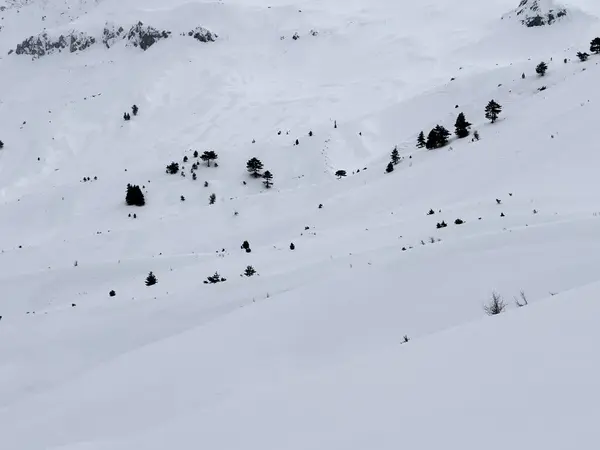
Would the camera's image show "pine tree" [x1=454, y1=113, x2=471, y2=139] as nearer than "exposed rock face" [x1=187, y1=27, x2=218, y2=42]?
Yes

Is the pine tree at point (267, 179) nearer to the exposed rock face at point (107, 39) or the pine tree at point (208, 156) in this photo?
the pine tree at point (208, 156)

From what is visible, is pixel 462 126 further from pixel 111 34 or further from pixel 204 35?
pixel 111 34

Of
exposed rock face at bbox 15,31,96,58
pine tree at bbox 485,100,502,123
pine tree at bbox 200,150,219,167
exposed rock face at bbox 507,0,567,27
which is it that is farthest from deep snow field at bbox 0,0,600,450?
exposed rock face at bbox 15,31,96,58

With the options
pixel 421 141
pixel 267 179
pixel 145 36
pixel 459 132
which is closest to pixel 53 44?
pixel 145 36

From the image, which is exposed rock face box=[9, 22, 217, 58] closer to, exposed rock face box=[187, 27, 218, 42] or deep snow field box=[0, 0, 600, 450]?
exposed rock face box=[187, 27, 218, 42]

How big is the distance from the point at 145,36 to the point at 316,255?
76.1 meters

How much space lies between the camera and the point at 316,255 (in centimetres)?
1853

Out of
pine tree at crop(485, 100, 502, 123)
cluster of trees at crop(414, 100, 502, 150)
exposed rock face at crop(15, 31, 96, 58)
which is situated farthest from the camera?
exposed rock face at crop(15, 31, 96, 58)

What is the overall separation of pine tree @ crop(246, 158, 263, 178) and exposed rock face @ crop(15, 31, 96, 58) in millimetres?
61099

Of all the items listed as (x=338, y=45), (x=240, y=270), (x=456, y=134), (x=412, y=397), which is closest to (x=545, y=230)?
(x=412, y=397)

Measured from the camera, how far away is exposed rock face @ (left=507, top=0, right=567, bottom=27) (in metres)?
60.1

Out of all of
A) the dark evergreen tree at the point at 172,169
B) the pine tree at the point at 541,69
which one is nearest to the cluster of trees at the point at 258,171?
the dark evergreen tree at the point at 172,169

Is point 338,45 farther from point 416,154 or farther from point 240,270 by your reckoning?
point 240,270

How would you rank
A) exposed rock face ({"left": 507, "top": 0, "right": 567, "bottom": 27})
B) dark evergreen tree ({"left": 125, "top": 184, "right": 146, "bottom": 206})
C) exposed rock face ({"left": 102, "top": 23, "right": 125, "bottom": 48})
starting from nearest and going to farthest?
dark evergreen tree ({"left": 125, "top": 184, "right": 146, "bottom": 206})
exposed rock face ({"left": 507, "top": 0, "right": 567, "bottom": 27})
exposed rock face ({"left": 102, "top": 23, "right": 125, "bottom": 48})
